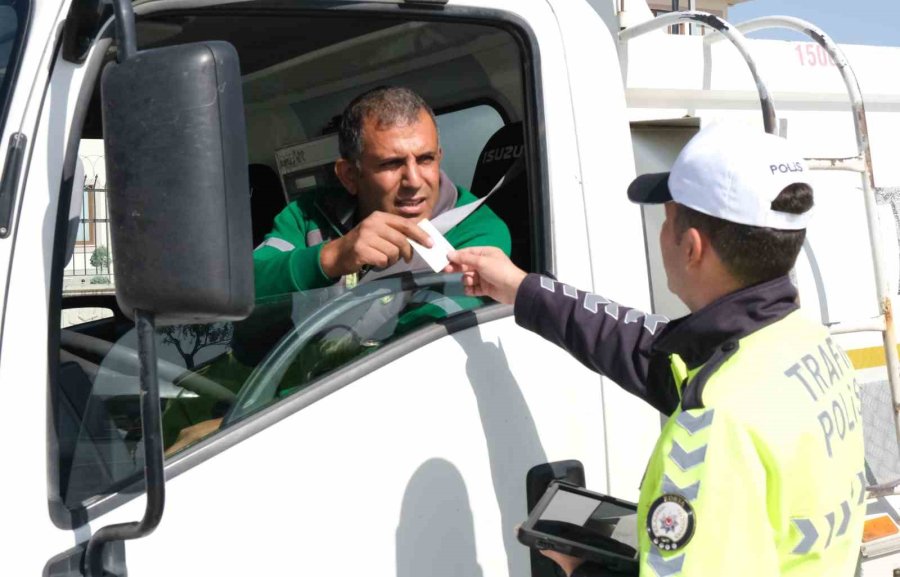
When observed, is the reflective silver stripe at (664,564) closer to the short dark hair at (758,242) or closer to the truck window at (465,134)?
the short dark hair at (758,242)

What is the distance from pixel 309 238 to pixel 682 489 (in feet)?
4.17

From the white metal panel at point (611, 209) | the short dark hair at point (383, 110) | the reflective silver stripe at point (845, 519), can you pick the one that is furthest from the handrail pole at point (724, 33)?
the reflective silver stripe at point (845, 519)

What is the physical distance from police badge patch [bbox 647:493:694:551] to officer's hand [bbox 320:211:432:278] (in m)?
0.84

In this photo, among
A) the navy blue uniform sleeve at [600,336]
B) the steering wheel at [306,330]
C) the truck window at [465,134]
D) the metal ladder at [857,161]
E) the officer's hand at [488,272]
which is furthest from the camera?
the truck window at [465,134]

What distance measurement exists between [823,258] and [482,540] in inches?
48.0

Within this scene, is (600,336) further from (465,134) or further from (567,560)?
(465,134)

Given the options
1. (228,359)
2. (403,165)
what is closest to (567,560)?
(228,359)

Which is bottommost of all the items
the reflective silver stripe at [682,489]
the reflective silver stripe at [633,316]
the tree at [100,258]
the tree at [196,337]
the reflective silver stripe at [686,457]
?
the reflective silver stripe at [682,489]

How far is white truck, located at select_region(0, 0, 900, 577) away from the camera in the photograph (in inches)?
56.4

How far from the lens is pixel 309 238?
97.1 inches

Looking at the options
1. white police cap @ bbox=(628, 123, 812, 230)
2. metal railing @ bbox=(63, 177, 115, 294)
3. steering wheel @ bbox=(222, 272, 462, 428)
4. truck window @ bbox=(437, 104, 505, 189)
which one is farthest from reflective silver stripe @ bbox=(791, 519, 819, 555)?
truck window @ bbox=(437, 104, 505, 189)

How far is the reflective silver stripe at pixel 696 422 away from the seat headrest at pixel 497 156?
4.39ft

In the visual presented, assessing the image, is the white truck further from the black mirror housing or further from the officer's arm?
the officer's arm

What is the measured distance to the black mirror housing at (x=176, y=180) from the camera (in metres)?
1.40
